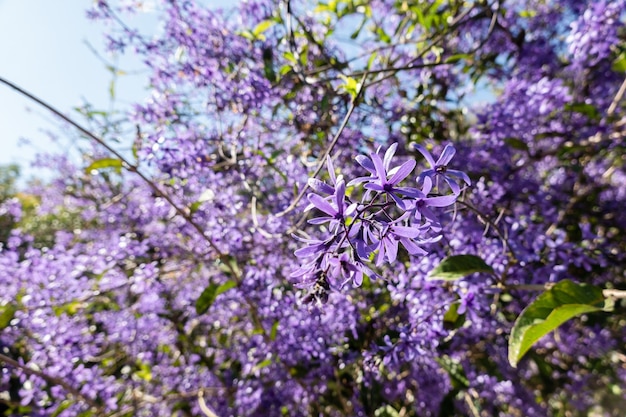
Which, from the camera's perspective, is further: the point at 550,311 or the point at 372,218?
the point at 550,311

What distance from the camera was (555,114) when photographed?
2.67 m

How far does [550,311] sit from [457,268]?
253 millimetres

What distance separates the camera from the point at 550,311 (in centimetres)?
111

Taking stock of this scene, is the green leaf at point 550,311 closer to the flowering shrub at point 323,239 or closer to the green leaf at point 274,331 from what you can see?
the flowering shrub at point 323,239

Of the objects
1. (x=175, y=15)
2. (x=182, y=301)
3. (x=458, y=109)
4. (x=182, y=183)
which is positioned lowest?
(x=182, y=301)

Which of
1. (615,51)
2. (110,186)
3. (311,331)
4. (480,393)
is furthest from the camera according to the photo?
(110,186)

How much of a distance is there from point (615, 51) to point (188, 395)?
299 centimetres

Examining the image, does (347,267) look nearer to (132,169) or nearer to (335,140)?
(335,140)

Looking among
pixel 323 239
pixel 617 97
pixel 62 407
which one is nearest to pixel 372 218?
pixel 323 239

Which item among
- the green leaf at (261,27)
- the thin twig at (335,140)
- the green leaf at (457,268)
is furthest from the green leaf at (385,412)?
the green leaf at (261,27)

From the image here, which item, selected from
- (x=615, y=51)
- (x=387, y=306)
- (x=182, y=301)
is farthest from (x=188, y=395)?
(x=615, y=51)

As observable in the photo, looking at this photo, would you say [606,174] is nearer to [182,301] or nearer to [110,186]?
[182,301]

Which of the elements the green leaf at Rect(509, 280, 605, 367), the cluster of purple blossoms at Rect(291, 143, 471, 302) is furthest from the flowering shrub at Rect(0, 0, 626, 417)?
the cluster of purple blossoms at Rect(291, 143, 471, 302)

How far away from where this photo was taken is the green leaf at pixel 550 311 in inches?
40.7
